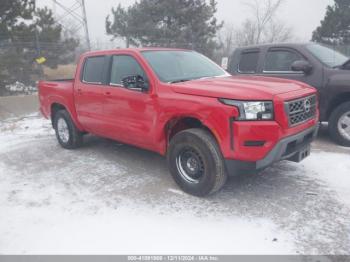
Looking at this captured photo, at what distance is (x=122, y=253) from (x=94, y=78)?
10.7 feet

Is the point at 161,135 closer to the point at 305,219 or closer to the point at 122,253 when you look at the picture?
the point at 122,253


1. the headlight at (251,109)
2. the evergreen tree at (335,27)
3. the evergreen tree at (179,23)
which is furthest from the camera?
the evergreen tree at (335,27)

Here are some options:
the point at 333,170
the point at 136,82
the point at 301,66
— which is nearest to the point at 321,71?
the point at 301,66

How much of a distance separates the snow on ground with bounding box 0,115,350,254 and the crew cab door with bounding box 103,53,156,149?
2.05 ft

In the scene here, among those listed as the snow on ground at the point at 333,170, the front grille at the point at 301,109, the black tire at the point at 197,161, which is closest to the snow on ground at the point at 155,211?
the snow on ground at the point at 333,170

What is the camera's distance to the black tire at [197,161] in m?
3.78

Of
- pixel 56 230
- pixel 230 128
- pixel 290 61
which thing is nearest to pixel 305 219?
pixel 230 128

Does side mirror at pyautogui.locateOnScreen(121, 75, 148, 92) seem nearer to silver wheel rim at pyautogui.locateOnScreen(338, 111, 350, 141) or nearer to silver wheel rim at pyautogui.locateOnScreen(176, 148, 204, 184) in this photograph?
silver wheel rim at pyautogui.locateOnScreen(176, 148, 204, 184)

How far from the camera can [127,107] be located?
470 centimetres

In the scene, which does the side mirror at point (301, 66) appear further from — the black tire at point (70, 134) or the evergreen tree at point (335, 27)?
the evergreen tree at point (335, 27)

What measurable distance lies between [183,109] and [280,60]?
342 cm

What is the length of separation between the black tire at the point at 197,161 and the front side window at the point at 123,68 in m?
1.07

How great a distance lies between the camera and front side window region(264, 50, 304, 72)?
6309 mm

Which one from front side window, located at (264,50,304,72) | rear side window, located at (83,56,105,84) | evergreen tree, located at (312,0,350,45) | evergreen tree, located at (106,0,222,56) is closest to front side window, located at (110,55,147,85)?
rear side window, located at (83,56,105,84)
